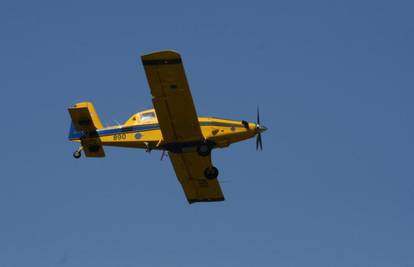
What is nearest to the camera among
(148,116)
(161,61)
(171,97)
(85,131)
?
(161,61)

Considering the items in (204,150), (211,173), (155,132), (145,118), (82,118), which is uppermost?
(82,118)

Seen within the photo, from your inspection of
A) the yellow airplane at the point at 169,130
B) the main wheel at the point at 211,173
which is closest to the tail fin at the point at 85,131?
the yellow airplane at the point at 169,130

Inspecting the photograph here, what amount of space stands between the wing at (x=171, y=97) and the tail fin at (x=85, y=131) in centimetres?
291

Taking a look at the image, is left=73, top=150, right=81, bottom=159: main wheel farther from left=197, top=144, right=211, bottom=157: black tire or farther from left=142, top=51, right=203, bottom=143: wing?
left=197, top=144, right=211, bottom=157: black tire

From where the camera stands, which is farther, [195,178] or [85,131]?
[195,178]

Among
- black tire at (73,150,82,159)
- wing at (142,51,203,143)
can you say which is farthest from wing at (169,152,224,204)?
black tire at (73,150,82,159)

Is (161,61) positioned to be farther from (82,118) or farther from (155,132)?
(82,118)

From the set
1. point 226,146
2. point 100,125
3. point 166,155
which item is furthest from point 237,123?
point 100,125

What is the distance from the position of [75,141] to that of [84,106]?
6.91 feet

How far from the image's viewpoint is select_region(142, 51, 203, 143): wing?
107 ft

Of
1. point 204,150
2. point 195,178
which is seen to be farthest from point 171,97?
point 195,178

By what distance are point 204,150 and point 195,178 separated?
3.46 m

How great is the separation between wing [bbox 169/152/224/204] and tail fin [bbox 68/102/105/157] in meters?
3.12

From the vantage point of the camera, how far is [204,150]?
35.5 m
